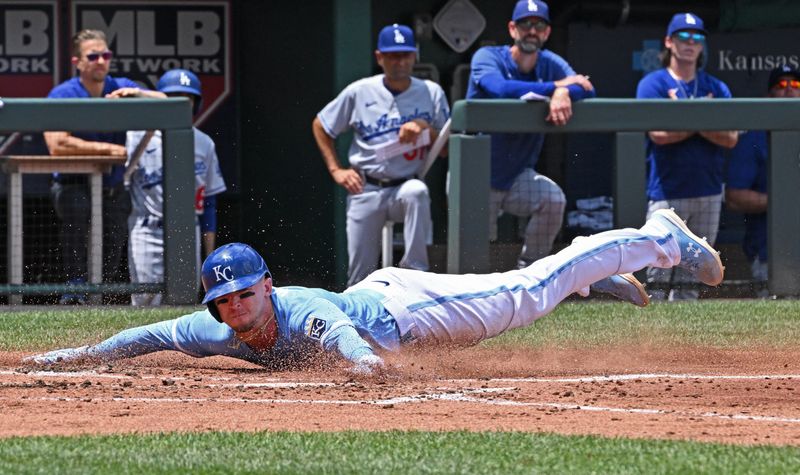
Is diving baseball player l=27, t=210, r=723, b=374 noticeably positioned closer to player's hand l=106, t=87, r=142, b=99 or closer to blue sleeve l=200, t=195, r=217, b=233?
player's hand l=106, t=87, r=142, b=99

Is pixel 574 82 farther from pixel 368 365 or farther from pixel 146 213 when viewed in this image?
Answer: pixel 368 365

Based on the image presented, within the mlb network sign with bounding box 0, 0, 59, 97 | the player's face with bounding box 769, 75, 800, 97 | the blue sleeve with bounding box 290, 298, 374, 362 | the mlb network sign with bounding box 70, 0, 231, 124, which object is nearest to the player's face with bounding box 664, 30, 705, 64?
the player's face with bounding box 769, 75, 800, 97

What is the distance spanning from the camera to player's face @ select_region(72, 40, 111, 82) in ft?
31.0

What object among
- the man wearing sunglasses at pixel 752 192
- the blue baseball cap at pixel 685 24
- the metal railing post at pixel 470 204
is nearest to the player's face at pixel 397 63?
the metal railing post at pixel 470 204

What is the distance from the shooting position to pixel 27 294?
29.7 ft

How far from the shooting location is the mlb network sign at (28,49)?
1191 cm

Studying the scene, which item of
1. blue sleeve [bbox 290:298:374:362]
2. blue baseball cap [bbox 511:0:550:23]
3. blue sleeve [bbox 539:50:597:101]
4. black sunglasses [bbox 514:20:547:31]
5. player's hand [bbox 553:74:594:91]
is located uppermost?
blue baseball cap [bbox 511:0:550:23]

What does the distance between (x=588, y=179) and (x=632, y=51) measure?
290 centimetres

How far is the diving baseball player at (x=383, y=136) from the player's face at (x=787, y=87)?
2.61 meters

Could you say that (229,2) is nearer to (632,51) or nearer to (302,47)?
(302,47)

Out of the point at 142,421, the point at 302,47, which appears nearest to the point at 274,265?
the point at 302,47

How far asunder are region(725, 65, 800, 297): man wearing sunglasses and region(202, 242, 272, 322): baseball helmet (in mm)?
4669

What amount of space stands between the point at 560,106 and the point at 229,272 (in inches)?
153

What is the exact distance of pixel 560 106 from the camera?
930 cm
